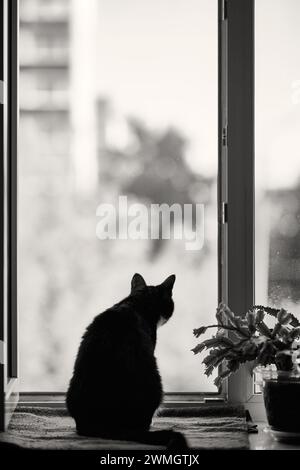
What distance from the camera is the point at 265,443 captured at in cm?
244

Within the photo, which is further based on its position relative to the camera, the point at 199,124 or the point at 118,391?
the point at 199,124

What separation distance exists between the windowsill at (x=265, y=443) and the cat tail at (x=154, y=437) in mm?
253

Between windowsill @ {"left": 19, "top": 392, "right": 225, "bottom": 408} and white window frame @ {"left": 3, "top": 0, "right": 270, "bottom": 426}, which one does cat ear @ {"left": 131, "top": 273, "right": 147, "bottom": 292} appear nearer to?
white window frame @ {"left": 3, "top": 0, "right": 270, "bottom": 426}

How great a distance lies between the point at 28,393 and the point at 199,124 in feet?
3.90

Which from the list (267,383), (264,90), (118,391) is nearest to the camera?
(118,391)

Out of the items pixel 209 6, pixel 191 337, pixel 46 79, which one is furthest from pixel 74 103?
pixel 191 337

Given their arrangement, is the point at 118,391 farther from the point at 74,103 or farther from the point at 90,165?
the point at 74,103

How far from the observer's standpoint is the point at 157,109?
2881 mm

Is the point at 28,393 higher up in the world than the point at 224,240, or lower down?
lower down

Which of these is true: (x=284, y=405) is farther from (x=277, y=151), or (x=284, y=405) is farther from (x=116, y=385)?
(x=277, y=151)

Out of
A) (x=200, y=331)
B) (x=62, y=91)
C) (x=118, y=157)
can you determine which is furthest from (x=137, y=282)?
(x=62, y=91)

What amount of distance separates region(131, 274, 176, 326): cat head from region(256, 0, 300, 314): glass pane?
13.5 inches

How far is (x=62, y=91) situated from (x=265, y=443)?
143 cm

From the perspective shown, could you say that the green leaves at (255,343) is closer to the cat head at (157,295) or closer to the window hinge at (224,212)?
the cat head at (157,295)
